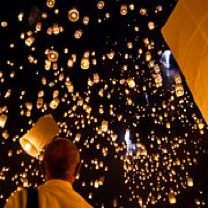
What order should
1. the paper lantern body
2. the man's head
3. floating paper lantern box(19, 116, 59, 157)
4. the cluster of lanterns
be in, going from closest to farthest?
the paper lantern body, the man's head, floating paper lantern box(19, 116, 59, 157), the cluster of lanterns

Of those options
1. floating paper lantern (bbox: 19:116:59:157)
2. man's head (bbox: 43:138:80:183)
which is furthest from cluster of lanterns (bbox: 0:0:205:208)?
man's head (bbox: 43:138:80:183)

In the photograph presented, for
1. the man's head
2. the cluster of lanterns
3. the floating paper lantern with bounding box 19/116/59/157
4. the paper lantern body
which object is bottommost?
the cluster of lanterns

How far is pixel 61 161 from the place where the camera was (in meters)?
1.94

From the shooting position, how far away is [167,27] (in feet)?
5.84

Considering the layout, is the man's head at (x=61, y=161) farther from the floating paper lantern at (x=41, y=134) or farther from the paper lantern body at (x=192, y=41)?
the floating paper lantern at (x=41, y=134)

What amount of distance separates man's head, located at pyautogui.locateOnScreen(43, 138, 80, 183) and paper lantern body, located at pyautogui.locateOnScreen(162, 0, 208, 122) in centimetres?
66

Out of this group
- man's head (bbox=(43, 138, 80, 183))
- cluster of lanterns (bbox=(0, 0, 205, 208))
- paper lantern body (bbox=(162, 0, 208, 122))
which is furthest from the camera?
cluster of lanterns (bbox=(0, 0, 205, 208))

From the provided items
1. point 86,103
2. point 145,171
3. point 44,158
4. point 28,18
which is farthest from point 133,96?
point 44,158

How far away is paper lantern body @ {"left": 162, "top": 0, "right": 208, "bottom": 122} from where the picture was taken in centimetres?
162

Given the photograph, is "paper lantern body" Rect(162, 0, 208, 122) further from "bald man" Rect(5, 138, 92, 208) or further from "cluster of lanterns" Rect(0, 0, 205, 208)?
"cluster of lanterns" Rect(0, 0, 205, 208)

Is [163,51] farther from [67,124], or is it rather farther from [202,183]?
[202,183]

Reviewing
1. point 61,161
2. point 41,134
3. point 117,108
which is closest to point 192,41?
point 61,161

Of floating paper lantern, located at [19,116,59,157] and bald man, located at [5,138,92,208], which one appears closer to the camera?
bald man, located at [5,138,92,208]

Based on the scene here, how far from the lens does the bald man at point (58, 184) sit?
166 centimetres
